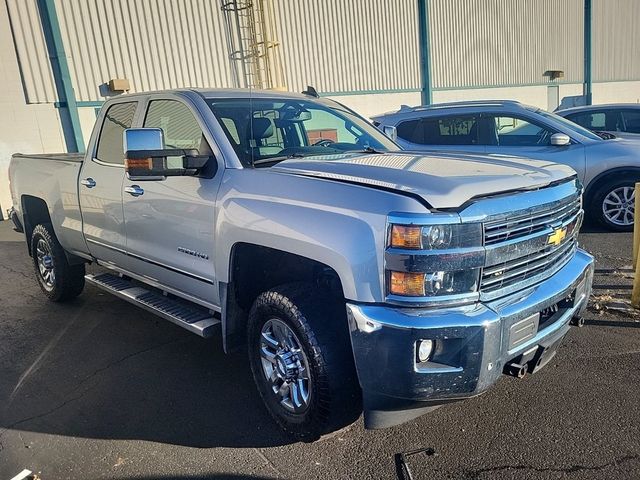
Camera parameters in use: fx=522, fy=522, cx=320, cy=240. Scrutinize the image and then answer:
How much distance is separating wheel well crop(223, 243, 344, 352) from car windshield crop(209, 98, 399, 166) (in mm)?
579

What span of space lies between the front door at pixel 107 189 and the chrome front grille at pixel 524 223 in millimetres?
2935

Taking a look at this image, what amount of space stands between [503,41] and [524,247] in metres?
19.9

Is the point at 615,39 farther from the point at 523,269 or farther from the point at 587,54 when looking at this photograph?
the point at 523,269

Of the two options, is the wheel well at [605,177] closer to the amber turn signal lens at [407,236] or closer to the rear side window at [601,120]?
the rear side window at [601,120]

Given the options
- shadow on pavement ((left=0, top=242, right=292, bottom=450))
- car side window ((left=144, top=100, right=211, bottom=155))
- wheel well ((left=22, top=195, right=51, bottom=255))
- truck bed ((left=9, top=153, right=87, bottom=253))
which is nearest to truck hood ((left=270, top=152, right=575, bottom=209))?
car side window ((left=144, top=100, right=211, bottom=155))

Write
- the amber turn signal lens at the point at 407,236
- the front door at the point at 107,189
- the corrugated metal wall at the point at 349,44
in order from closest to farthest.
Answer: the amber turn signal lens at the point at 407,236, the front door at the point at 107,189, the corrugated metal wall at the point at 349,44

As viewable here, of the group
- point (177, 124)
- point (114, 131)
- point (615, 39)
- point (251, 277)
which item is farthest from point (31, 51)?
point (615, 39)

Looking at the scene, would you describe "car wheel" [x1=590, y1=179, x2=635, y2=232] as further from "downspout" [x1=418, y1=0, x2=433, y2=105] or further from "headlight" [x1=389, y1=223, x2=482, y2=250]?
"downspout" [x1=418, y1=0, x2=433, y2=105]

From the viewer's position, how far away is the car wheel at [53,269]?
211 inches

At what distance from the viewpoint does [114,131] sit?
4.53 meters

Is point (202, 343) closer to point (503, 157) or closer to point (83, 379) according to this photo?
point (83, 379)

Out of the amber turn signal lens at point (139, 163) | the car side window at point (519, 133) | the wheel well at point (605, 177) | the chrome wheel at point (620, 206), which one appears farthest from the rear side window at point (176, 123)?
the chrome wheel at point (620, 206)

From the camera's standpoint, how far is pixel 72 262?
17.6 ft

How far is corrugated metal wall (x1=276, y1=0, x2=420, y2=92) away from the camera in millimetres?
14641
